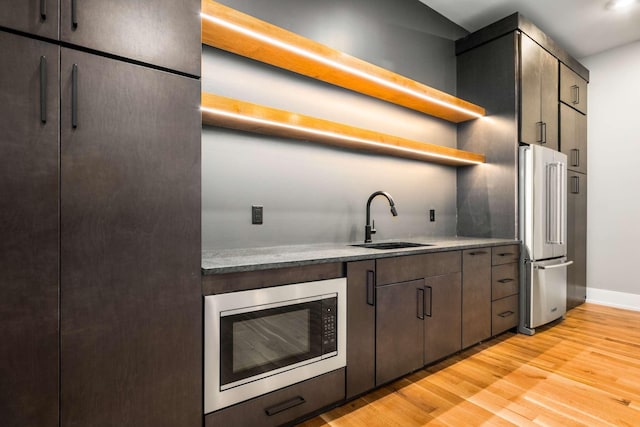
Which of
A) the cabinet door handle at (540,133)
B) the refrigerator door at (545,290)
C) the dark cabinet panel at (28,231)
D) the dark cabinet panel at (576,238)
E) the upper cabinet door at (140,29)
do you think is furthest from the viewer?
the dark cabinet panel at (576,238)

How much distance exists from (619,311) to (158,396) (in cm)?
463

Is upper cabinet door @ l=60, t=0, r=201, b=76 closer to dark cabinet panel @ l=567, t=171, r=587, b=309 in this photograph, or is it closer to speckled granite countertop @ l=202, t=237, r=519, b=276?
speckled granite countertop @ l=202, t=237, r=519, b=276

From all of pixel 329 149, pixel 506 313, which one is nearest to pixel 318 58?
pixel 329 149

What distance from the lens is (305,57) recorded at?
2029 mm

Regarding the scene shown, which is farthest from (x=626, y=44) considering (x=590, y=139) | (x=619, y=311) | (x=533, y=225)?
(x=619, y=311)

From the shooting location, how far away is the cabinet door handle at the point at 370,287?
183 centimetres

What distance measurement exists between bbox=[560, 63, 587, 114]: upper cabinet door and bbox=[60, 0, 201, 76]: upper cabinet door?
390cm

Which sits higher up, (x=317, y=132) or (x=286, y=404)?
(x=317, y=132)

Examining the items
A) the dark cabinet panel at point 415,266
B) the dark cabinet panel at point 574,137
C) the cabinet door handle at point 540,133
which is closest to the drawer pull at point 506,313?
the dark cabinet panel at point 415,266

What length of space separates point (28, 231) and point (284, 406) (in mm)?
1226

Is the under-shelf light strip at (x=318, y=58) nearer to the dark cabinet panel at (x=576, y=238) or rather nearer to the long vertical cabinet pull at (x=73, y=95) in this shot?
the long vertical cabinet pull at (x=73, y=95)

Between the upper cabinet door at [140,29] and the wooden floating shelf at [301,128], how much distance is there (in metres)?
0.33

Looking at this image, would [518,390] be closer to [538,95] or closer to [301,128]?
[301,128]

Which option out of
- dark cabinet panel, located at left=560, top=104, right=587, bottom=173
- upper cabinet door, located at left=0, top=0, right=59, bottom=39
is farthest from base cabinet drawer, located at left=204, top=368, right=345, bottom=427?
dark cabinet panel, located at left=560, top=104, right=587, bottom=173
